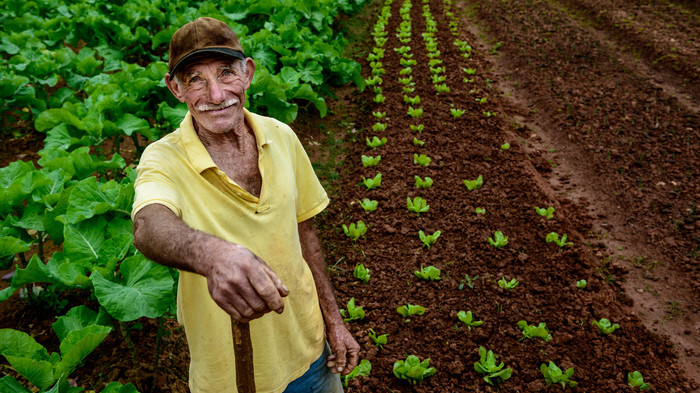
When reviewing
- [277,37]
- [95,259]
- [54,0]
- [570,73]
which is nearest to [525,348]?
[95,259]

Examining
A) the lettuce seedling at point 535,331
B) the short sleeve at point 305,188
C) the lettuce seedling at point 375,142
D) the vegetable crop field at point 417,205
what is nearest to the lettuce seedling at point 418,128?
the vegetable crop field at point 417,205

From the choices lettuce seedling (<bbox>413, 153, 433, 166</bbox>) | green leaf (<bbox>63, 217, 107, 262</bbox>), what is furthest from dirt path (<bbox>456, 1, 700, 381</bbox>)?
green leaf (<bbox>63, 217, 107, 262</bbox>)

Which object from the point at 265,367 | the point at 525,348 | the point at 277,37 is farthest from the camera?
the point at 277,37

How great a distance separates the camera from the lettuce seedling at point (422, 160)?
558cm

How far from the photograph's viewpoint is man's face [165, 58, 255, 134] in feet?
5.30

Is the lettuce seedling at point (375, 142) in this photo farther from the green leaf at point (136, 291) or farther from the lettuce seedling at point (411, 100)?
the green leaf at point (136, 291)

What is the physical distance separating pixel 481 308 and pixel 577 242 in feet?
4.65

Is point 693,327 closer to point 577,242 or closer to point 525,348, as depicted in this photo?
point 577,242

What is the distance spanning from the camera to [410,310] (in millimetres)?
3545

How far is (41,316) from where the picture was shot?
10.0 ft

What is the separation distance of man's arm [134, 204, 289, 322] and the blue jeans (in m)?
0.92

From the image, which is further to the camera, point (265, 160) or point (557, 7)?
point (557, 7)

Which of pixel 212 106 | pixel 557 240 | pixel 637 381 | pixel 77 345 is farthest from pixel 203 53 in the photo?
pixel 557 240

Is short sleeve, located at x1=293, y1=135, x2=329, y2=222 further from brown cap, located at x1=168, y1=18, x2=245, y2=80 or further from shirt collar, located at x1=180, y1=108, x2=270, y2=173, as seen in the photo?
brown cap, located at x1=168, y1=18, x2=245, y2=80
